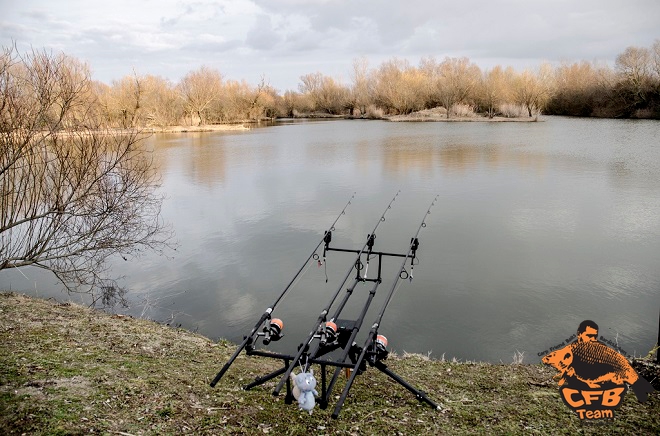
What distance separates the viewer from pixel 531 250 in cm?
952

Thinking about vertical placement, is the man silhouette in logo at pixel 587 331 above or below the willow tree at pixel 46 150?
below

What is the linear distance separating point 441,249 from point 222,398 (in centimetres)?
665

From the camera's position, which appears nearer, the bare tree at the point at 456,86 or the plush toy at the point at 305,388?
the plush toy at the point at 305,388

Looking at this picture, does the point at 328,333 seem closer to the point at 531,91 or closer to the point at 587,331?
the point at 587,331

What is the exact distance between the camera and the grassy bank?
3492mm

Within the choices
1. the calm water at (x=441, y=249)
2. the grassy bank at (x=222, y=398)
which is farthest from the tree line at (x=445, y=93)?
the grassy bank at (x=222, y=398)

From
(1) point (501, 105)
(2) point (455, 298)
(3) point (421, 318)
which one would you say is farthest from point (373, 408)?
(1) point (501, 105)

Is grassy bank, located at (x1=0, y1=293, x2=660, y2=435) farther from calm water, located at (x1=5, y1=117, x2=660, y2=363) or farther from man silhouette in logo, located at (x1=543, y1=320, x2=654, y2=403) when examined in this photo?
calm water, located at (x1=5, y1=117, x2=660, y2=363)

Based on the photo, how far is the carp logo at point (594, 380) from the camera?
380cm

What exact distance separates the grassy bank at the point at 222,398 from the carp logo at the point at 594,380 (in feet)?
0.29

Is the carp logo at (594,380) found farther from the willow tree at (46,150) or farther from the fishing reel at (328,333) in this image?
the willow tree at (46,150)

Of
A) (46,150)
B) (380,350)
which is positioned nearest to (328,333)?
(380,350)

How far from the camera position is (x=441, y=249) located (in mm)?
9711

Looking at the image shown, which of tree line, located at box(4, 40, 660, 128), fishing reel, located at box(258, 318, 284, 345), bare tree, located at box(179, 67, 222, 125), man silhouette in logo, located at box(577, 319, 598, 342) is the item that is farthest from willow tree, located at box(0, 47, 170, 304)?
bare tree, located at box(179, 67, 222, 125)
